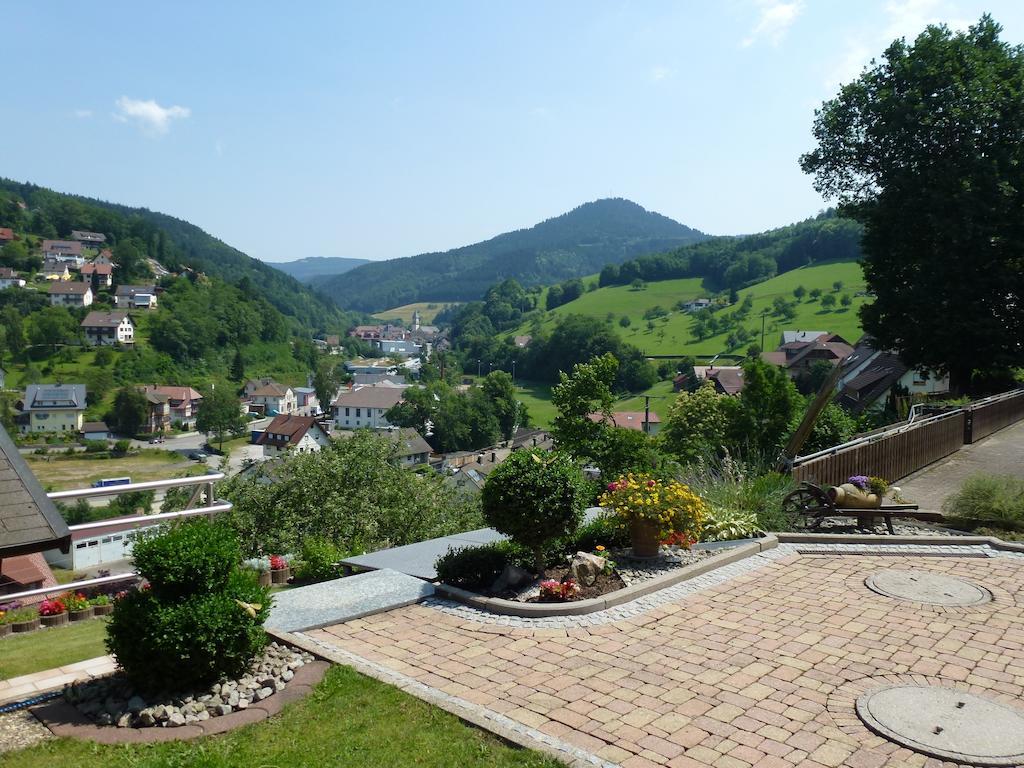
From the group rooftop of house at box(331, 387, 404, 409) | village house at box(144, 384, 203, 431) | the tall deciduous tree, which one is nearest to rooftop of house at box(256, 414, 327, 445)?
the tall deciduous tree

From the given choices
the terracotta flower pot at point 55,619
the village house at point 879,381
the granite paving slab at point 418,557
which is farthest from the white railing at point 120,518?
the village house at point 879,381

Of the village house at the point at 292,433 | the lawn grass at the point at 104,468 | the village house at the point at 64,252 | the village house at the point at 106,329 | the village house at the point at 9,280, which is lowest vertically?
the lawn grass at the point at 104,468

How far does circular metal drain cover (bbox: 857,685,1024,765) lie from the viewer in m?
4.55

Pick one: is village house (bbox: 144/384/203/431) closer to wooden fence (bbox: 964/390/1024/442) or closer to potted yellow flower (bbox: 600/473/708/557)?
wooden fence (bbox: 964/390/1024/442)

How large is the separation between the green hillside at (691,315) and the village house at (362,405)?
38180mm

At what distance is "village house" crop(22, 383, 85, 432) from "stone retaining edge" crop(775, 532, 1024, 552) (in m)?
101

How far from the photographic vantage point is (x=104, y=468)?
80000 millimetres

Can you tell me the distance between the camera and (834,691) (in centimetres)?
547

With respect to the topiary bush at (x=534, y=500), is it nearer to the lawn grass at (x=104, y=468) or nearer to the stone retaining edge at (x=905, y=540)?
the stone retaining edge at (x=905, y=540)

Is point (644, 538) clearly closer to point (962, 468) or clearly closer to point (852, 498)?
point (852, 498)

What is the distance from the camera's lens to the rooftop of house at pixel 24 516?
4.01 metres

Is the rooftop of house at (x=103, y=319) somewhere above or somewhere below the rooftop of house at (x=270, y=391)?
above

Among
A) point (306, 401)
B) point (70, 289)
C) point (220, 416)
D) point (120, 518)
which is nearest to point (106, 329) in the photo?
point (70, 289)

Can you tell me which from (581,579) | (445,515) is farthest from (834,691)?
(445,515)
